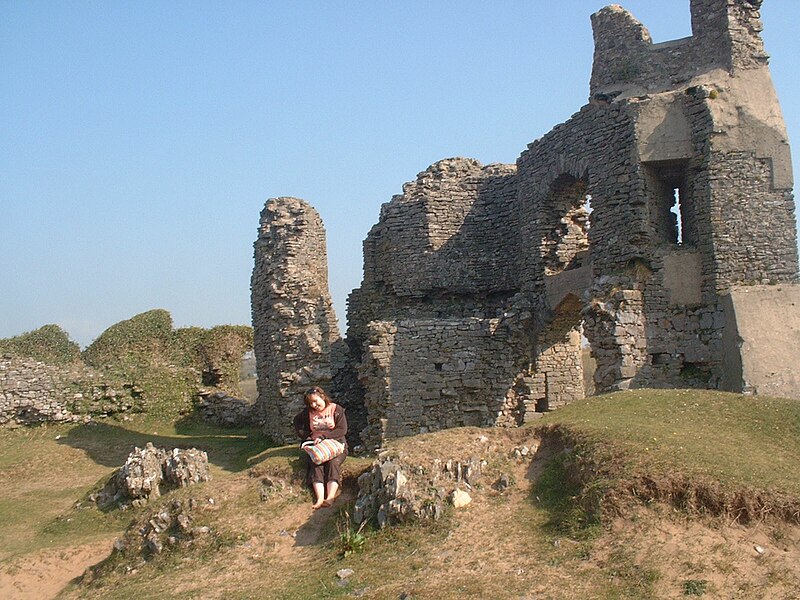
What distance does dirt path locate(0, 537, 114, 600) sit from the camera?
12.2 meters

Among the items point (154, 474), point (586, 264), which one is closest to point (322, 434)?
point (154, 474)

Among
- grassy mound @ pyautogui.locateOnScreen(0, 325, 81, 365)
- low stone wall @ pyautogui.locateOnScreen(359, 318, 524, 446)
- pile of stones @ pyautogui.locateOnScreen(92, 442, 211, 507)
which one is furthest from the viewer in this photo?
grassy mound @ pyautogui.locateOnScreen(0, 325, 81, 365)

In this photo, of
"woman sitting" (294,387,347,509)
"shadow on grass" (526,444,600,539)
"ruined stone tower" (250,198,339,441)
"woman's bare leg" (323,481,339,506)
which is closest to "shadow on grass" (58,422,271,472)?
"ruined stone tower" (250,198,339,441)

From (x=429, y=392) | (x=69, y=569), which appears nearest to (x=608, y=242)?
(x=429, y=392)

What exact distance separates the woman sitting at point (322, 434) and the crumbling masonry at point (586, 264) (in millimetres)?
5646

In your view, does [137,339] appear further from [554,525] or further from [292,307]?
[554,525]

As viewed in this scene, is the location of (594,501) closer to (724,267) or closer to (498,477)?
(498,477)

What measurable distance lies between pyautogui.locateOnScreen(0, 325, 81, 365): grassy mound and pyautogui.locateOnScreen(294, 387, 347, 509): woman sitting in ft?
73.2

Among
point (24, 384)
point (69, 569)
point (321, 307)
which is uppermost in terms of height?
point (321, 307)

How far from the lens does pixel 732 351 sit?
1605cm

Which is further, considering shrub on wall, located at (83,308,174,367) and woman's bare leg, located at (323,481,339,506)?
shrub on wall, located at (83,308,174,367)

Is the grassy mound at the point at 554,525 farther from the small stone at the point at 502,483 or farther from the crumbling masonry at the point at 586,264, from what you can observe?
the crumbling masonry at the point at 586,264

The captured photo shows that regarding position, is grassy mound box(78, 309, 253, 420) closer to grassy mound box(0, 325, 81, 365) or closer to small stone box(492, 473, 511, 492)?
grassy mound box(0, 325, 81, 365)

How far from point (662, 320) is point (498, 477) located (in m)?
6.95
